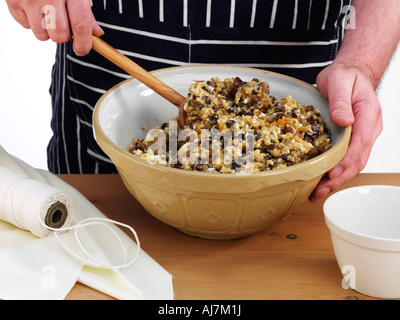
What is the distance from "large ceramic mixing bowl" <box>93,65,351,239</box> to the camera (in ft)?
3.30

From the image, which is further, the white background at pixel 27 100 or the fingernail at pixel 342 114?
→ the white background at pixel 27 100

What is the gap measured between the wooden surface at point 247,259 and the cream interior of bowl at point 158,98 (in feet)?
0.63

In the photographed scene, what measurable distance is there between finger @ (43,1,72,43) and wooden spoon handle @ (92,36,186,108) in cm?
7

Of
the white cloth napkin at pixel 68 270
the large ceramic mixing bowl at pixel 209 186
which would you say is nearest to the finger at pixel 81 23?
the large ceramic mixing bowl at pixel 209 186

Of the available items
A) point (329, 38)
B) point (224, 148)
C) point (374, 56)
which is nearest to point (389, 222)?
point (224, 148)

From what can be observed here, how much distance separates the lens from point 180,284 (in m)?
1.06

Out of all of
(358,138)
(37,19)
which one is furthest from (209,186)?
(37,19)

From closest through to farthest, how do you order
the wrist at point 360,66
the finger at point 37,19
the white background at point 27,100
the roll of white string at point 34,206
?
the roll of white string at point 34,206
the finger at point 37,19
the wrist at point 360,66
the white background at point 27,100

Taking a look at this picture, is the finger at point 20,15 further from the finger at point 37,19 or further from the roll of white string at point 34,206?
the roll of white string at point 34,206

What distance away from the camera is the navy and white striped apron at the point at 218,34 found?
1489 millimetres

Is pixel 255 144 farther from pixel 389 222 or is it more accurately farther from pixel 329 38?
pixel 329 38

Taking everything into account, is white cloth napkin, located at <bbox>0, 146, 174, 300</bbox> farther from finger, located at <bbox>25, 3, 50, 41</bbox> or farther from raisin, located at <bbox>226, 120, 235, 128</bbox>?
finger, located at <bbox>25, 3, 50, 41</bbox>
